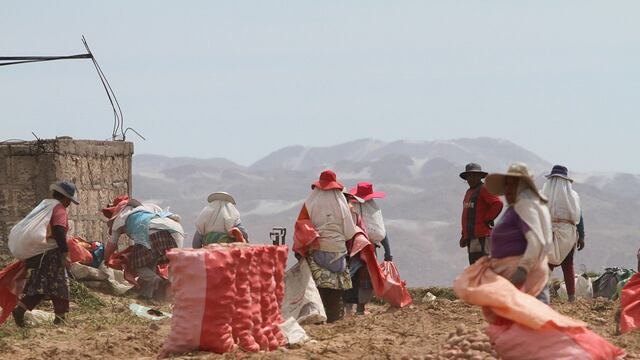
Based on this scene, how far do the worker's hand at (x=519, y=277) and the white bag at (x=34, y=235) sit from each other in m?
5.58

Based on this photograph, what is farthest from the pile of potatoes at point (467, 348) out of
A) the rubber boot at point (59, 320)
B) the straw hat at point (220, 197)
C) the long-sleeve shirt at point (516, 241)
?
the straw hat at point (220, 197)

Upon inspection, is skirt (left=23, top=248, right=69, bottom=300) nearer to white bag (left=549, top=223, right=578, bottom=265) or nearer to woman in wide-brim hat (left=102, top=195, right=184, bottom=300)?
woman in wide-brim hat (left=102, top=195, right=184, bottom=300)

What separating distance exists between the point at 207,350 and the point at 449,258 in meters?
136

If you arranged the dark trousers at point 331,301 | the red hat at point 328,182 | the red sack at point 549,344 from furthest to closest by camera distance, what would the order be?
the dark trousers at point 331,301 → the red hat at point 328,182 → the red sack at point 549,344

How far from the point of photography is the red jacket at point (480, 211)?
13.3m

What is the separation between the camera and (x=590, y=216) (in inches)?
6629

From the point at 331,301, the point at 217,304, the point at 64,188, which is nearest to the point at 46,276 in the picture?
the point at 64,188

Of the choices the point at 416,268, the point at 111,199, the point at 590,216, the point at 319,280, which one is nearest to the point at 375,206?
the point at 319,280

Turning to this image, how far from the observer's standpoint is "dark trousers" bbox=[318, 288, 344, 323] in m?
12.9

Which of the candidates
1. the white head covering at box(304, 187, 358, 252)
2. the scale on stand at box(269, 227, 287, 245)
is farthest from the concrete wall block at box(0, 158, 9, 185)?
the white head covering at box(304, 187, 358, 252)

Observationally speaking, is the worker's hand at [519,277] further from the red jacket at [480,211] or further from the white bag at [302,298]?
the red jacket at [480,211]

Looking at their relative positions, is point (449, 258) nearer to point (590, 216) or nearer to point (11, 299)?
Answer: point (590, 216)

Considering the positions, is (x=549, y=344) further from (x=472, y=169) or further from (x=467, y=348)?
(x=472, y=169)

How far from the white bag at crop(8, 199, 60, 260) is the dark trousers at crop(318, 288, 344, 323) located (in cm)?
283
